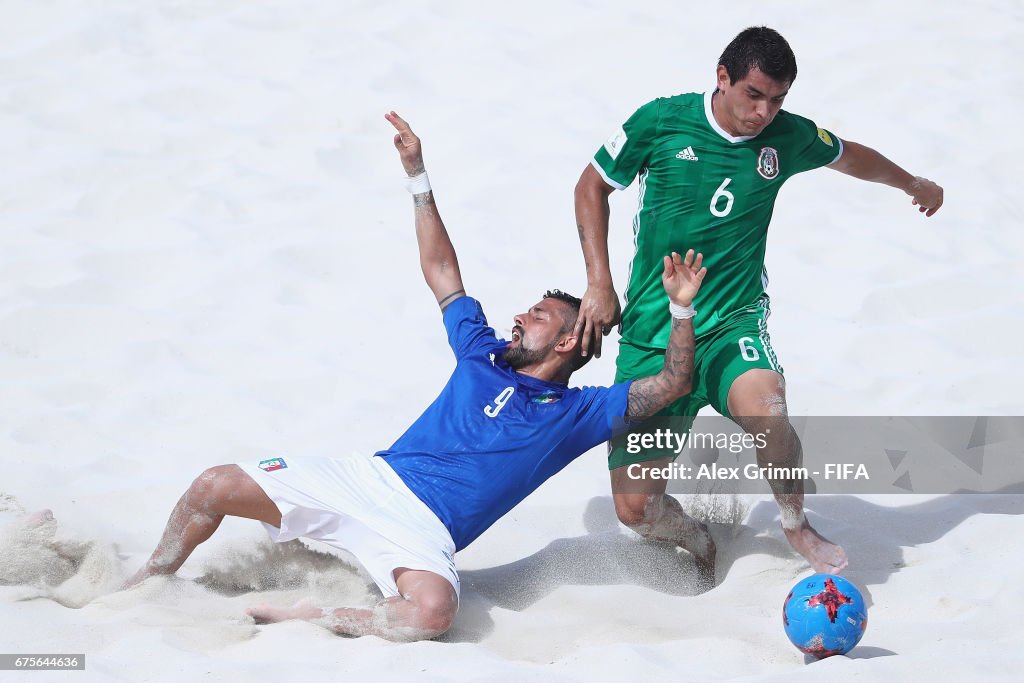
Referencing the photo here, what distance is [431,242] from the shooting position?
15.0ft

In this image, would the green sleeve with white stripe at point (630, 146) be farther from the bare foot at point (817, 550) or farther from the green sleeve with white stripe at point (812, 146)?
the bare foot at point (817, 550)

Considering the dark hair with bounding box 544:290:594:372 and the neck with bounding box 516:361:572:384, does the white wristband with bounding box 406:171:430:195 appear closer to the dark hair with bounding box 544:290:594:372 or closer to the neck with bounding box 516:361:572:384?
the dark hair with bounding box 544:290:594:372

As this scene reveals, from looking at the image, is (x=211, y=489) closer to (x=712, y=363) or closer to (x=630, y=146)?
(x=712, y=363)

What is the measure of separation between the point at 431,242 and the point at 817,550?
1.77 m

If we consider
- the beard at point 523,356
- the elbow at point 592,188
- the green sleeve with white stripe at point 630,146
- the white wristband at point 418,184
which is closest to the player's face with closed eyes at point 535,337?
the beard at point 523,356

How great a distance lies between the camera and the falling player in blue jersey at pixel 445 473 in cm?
387

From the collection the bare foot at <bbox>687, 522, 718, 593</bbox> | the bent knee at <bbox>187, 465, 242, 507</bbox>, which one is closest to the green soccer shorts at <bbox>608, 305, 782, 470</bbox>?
the bare foot at <bbox>687, 522, 718, 593</bbox>

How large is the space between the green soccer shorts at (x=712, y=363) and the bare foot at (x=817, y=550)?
463 millimetres

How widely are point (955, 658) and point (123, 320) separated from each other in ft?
13.0

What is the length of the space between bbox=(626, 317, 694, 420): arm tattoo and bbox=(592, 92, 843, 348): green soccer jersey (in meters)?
0.28

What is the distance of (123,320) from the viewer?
571 cm

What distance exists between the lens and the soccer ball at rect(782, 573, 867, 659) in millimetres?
3428

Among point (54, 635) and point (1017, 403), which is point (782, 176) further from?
point (54, 635)

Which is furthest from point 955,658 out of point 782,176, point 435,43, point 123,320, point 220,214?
point 435,43
